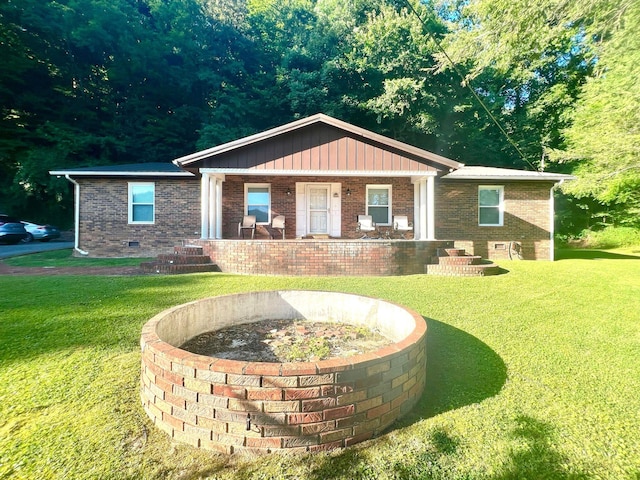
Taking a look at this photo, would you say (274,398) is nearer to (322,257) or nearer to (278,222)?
(322,257)

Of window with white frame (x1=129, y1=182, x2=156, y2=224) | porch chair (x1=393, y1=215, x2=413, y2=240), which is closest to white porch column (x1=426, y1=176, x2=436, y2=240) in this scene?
porch chair (x1=393, y1=215, x2=413, y2=240)

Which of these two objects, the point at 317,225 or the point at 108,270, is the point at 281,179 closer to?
the point at 317,225

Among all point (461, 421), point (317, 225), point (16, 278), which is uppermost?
point (317, 225)

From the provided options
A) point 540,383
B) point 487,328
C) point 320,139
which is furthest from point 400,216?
point 540,383

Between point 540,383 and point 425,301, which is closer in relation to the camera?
point 540,383

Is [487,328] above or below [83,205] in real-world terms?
below

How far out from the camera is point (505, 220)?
37.6 ft

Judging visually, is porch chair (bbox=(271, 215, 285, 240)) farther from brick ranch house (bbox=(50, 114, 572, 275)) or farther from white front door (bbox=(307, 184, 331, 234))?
white front door (bbox=(307, 184, 331, 234))

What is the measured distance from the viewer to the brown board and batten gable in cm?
989

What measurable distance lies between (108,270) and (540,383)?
910 cm

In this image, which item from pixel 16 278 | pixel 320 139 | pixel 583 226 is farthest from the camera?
pixel 583 226

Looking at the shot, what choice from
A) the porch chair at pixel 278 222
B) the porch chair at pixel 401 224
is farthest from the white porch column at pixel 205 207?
the porch chair at pixel 401 224

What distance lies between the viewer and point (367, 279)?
7.40 meters

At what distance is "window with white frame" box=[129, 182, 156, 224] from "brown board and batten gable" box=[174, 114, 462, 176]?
2.67 meters
